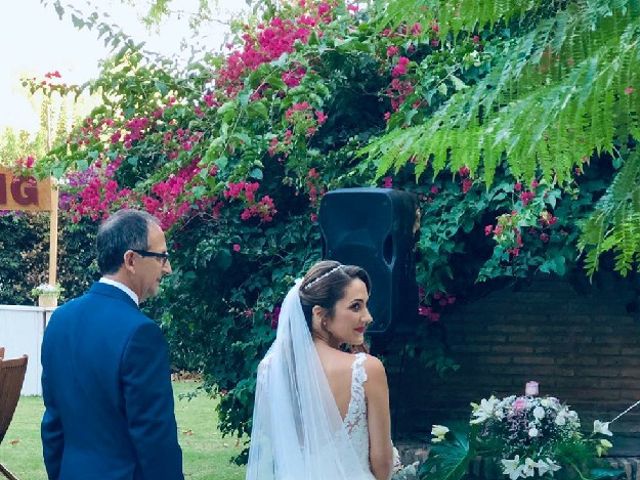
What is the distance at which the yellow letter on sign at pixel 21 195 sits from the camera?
17.8 m

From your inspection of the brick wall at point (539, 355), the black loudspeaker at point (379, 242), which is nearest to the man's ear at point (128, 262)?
the black loudspeaker at point (379, 242)

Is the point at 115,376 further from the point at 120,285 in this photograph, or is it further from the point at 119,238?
the point at 119,238

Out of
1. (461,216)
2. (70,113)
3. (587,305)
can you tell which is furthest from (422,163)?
(70,113)

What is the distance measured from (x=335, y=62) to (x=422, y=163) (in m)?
5.75

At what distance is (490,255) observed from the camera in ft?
30.2

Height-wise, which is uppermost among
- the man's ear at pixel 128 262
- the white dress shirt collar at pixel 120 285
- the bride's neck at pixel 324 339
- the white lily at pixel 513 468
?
Result: the man's ear at pixel 128 262

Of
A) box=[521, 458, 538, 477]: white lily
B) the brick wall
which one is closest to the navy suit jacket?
box=[521, 458, 538, 477]: white lily

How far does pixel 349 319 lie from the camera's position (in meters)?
4.65

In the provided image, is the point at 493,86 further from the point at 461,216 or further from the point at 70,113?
the point at 70,113

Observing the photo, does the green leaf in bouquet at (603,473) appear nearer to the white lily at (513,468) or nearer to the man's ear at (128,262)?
the white lily at (513,468)

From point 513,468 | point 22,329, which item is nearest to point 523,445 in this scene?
point 513,468

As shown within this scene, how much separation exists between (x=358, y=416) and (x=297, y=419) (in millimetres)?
323

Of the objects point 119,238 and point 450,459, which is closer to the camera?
point 119,238

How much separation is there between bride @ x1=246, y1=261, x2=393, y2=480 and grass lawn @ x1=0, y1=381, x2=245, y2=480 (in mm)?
6472
